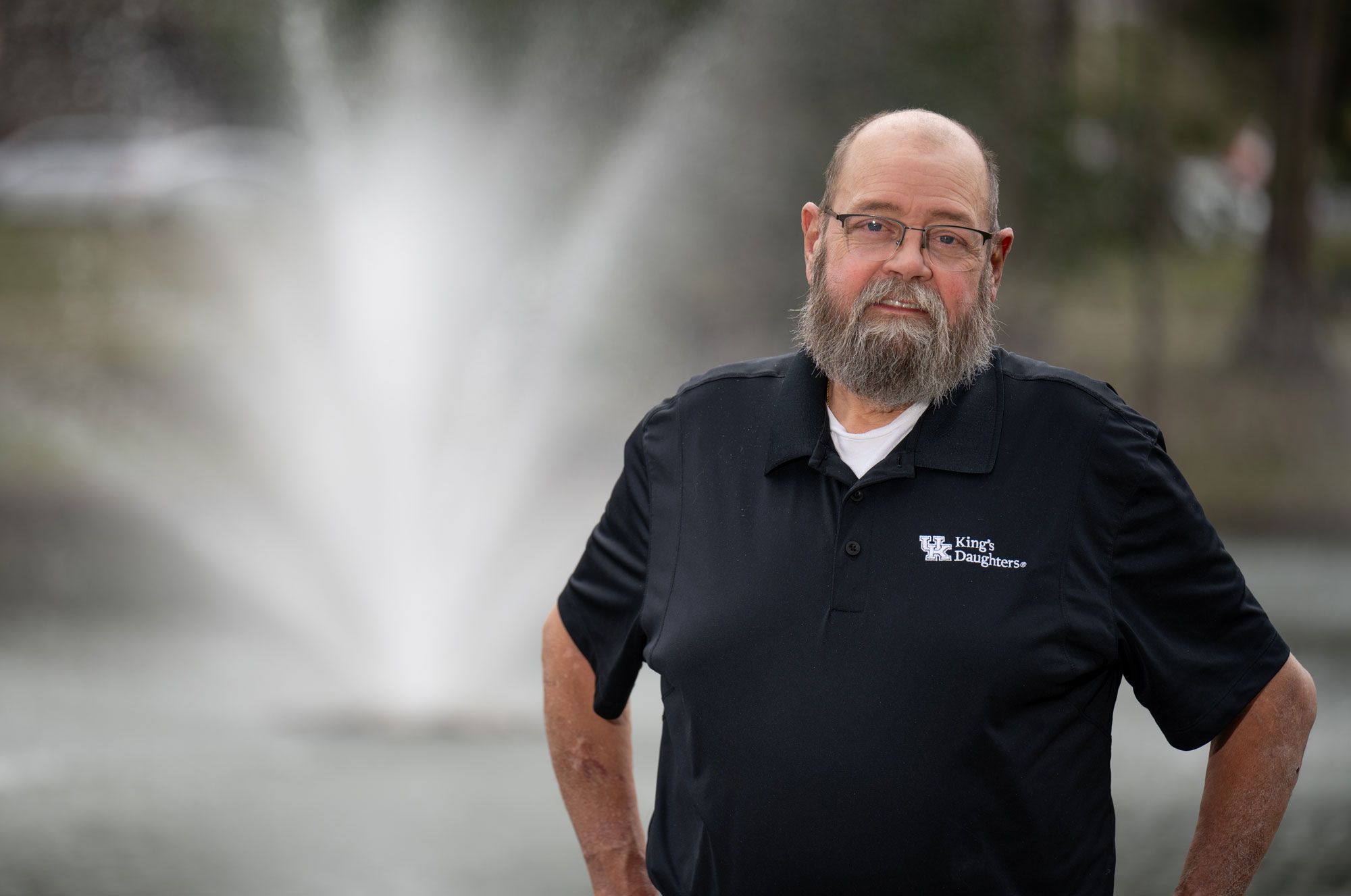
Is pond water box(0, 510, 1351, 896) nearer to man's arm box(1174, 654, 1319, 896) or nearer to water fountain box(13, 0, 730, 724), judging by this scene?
water fountain box(13, 0, 730, 724)

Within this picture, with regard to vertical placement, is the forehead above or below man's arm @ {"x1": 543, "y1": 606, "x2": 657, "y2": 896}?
above

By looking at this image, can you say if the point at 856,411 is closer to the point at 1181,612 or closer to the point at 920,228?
the point at 920,228

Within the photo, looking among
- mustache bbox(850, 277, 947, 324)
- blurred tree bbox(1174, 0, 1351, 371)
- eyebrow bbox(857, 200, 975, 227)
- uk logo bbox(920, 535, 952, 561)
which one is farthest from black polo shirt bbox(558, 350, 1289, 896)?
blurred tree bbox(1174, 0, 1351, 371)

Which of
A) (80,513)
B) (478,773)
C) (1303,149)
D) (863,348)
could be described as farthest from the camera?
(1303,149)

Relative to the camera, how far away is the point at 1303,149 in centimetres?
1722

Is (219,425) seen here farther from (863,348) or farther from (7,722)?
(863,348)

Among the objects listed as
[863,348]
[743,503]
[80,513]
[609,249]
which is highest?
[863,348]

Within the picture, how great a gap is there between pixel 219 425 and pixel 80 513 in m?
3.06

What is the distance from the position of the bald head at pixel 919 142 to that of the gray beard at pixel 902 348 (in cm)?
14

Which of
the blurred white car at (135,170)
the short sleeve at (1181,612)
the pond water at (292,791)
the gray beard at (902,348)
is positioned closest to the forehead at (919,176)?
the gray beard at (902,348)

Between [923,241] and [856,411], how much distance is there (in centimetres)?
26

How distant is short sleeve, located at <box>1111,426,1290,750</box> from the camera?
6.77 ft

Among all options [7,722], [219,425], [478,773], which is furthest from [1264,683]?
[219,425]

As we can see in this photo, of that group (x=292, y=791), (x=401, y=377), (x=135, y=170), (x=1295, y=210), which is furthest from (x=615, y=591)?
(x=135, y=170)
